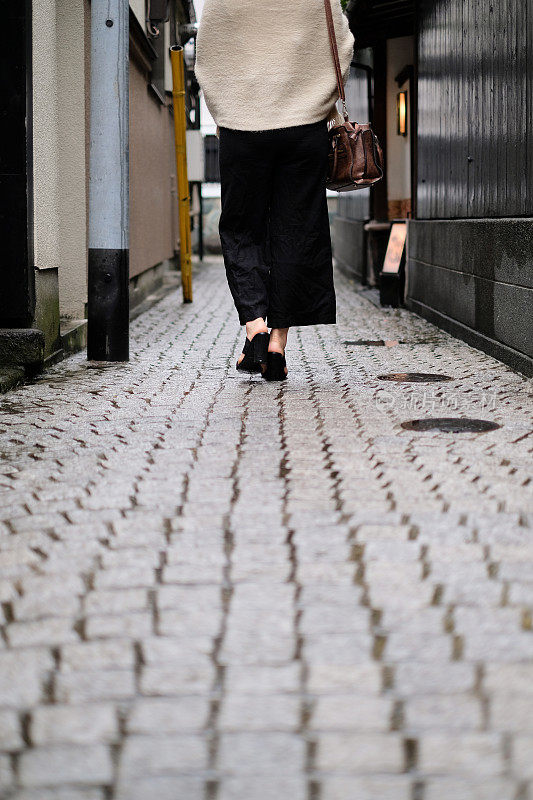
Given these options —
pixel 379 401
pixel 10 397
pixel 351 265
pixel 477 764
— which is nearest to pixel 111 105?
pixel 10 397

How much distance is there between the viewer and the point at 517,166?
6738mm

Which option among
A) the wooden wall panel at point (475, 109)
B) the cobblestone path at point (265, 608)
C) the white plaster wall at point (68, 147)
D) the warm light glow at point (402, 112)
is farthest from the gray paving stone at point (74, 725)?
the warm light glow at point (402, 112)

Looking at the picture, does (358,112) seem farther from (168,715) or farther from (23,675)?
(168,715)

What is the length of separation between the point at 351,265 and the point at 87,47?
419 inches

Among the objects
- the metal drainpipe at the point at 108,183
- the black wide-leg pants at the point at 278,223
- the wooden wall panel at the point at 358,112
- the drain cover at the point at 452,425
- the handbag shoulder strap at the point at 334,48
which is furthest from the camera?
the wooden wall panel at the point at 358,112

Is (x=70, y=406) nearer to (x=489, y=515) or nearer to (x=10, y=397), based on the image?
(x=10, y=397)

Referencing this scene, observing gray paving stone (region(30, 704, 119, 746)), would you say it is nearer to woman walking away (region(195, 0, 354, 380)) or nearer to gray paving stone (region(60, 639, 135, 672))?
gray paving stone (region(60, 639, 135, 672))

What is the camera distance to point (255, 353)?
579 cm

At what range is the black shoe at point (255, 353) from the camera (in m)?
5.77

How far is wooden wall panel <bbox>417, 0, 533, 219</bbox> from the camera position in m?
6.62

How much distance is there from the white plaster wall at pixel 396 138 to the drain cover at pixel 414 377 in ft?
31.0

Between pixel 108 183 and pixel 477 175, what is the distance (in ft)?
8.76

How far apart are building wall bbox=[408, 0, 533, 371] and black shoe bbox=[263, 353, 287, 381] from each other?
1319 mm

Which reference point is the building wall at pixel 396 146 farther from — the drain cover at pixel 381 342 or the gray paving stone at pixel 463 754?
the gray paving stone at pixel 463 754
